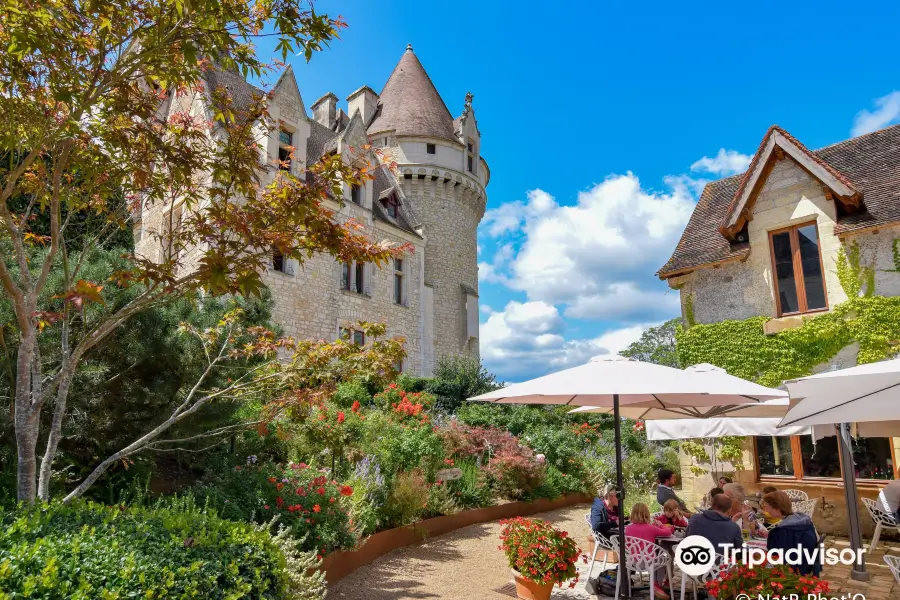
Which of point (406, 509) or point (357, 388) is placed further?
point (357, 388)

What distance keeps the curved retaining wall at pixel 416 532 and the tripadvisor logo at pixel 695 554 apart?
3.68 metres

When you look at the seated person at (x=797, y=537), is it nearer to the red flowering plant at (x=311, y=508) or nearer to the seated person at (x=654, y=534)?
the seated person at (x=654, y=534)

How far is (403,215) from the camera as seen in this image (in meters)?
25.6

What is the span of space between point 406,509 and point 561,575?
3.08 m

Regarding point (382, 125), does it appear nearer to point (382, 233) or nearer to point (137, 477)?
point (382, 233)

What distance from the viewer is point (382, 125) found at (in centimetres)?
2834

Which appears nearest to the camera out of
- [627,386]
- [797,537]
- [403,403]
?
[627,386]

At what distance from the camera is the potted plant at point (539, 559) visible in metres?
6.14

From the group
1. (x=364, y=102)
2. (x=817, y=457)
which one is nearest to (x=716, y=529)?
(x=817, y=457)

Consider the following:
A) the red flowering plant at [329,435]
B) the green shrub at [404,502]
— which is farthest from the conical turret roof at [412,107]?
the green shrub at [404,502]

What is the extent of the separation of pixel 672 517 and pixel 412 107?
2487 cm

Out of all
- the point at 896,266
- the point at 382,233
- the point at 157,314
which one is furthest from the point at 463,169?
the point at 157,314

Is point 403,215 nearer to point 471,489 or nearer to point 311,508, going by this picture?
point 471,489

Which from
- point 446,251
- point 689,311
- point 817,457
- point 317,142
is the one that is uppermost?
point 317,142
